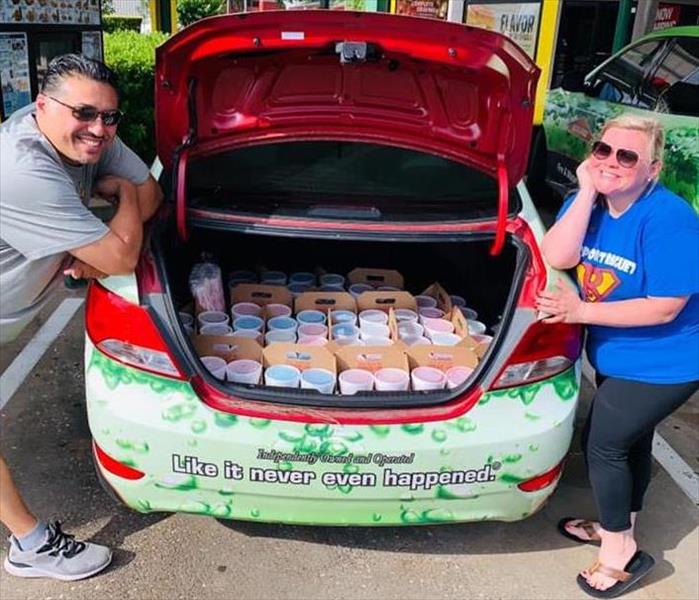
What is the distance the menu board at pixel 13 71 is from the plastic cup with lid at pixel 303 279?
2.97 meters

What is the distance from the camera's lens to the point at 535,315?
2312 mm

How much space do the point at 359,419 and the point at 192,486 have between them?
0.52 metres

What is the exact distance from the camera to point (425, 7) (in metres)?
14.2

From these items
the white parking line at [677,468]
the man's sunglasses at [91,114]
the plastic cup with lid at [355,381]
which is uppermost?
the man's sunglasses at [91,114]

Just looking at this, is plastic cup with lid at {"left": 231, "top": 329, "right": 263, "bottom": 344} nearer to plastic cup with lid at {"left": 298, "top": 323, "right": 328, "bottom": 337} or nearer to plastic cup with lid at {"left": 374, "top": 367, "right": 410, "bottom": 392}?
plastic cup with lid at {"left": 298, "top": 323, "right": 328, "bottom": 337}

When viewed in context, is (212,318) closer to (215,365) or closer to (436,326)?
(215,365)

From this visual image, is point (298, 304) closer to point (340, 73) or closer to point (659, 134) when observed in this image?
point (340, 73)

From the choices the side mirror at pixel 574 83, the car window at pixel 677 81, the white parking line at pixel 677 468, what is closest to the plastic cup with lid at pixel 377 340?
the white parking line at pixel 677 468

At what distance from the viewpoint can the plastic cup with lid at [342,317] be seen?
2.96 meters

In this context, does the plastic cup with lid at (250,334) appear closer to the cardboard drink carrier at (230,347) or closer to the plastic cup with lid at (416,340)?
the cardboard drink carrier at (230,347)

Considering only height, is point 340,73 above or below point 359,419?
above

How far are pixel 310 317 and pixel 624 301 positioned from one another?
4.08ft

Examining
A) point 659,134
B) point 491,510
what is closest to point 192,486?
point 491,510

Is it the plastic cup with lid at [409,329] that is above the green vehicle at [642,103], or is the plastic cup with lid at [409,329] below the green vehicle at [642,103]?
below
